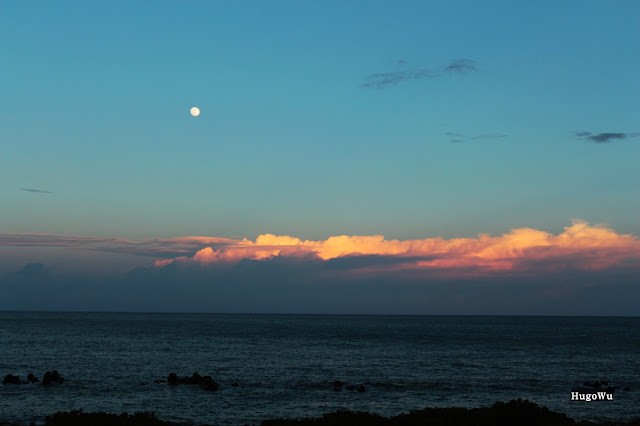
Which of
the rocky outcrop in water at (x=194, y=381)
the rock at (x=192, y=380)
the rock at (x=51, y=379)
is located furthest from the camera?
the rock at (x=192, y=380)

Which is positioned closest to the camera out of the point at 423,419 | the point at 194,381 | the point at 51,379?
the point at 423,419

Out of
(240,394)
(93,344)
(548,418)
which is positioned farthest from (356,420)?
(93,344)

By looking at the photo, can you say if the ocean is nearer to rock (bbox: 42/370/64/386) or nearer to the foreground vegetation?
rock (bbox: 42/370/64/386)

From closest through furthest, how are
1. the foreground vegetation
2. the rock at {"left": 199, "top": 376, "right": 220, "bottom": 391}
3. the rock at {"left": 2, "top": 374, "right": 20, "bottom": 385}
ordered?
the foreground vegetation < the rock at {"left": 199, "top": 376, "right": 220, "bottom": 391} < the rock at {"left": 2, "top": 374, "right": 20, "bottom": 385}

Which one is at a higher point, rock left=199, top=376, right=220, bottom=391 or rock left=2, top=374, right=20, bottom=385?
rock left=199, top=376, right=220, bottom=391

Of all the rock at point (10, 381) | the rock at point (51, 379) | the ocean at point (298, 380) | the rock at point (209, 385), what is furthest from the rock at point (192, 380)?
the rock at point (10, 381)

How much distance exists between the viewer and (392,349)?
119 m

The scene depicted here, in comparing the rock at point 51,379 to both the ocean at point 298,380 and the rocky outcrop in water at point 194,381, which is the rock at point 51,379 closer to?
the ocean at point 298,380

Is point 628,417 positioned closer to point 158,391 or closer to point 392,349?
point 158,391

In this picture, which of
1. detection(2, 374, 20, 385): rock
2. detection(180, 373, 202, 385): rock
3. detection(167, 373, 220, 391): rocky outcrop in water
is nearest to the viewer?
detection(167, 373, 220, 391): rocky outcrop in water

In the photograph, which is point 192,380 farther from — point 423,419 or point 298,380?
point 423,419

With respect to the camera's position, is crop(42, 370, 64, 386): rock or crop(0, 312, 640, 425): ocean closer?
crop(0, 312, 640, 425): ocean

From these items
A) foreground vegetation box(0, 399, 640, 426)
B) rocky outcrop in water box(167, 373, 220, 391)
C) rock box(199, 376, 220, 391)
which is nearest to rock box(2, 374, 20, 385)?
rocky outcrop in water box(167, 373, 220, 391)

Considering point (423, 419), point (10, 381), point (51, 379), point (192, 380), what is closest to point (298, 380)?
point (192, 380)
